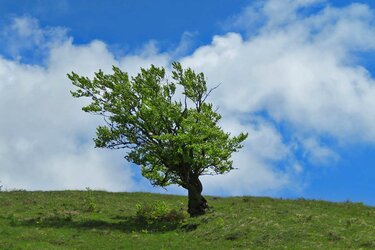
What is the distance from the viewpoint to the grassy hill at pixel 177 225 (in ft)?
116

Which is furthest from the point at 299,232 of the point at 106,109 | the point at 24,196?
the point at 24,196

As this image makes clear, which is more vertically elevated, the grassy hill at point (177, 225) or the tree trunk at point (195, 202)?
the tree trunk at point (195, 202)

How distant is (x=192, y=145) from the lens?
46688mm

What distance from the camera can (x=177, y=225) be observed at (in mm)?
46094

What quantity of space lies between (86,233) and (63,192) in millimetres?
26838

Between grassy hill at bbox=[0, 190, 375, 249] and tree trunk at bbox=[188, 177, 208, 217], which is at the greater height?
tree trunk at bbox=[188, 177, 208, 217]

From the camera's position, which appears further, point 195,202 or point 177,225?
point 195,202

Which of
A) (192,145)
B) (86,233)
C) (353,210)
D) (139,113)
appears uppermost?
(139,113)

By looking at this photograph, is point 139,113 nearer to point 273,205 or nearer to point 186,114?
point 186,114

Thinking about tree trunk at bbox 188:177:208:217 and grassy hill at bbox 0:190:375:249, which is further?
tree trunk at bbox 188:177:208:217

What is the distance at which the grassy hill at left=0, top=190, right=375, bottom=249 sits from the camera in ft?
116

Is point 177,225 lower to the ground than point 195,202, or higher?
lower

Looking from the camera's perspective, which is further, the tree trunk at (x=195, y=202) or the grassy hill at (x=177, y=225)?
the tree trunk at (x=195, y=202)

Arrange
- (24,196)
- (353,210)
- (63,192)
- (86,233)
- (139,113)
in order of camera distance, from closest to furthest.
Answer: (86,233)
(139,113)
(353,210)
(24,196)
(63,192)
